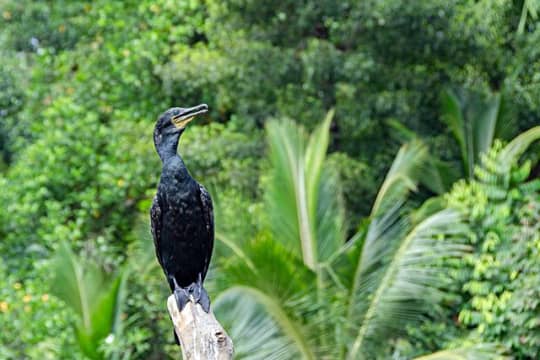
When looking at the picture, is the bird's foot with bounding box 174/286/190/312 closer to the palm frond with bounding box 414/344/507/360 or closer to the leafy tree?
the leafy tree

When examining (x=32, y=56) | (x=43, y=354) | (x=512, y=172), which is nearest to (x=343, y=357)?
(x=512, y=172)

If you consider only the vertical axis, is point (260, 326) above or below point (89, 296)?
above

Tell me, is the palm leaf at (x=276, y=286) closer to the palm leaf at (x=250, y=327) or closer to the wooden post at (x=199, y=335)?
the palm leaf at (x=250, y=327)

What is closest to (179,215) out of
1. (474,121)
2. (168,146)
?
(168,146)

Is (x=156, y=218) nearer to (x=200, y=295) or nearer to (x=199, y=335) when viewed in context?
(x=200, y=295)

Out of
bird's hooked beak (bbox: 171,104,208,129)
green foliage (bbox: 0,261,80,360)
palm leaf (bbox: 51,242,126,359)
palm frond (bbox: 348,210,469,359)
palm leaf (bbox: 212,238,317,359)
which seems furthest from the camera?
green foliage (bbox: 0,261,80,360)

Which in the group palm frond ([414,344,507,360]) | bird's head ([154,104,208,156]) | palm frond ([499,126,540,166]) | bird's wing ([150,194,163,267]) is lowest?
palm frond ([414,344,507,360])

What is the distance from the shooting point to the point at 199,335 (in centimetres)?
509

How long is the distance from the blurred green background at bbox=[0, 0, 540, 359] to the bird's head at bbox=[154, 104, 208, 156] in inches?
95.0

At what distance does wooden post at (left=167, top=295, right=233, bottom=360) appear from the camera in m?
4.94

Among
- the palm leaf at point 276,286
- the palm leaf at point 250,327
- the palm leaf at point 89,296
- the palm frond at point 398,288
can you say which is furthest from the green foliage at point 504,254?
the palm leaf at point 89,296

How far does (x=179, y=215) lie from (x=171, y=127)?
18.8 inches

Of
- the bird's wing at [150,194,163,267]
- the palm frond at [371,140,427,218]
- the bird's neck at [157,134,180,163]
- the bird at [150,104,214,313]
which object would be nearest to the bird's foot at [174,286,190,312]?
the bird at [150,104,214,313]

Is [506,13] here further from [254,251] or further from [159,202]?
[159,202]
